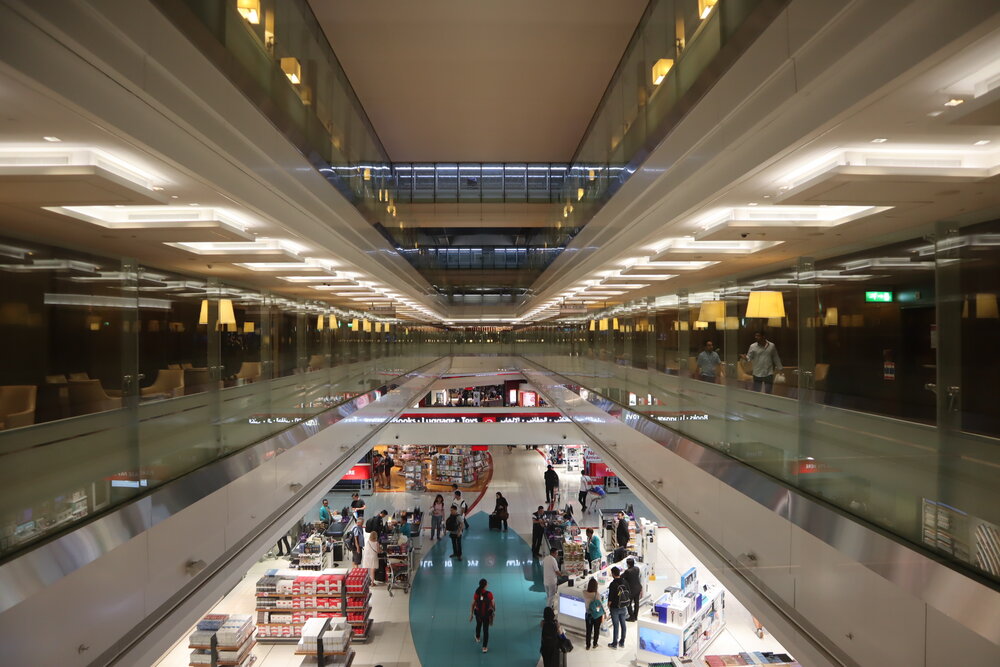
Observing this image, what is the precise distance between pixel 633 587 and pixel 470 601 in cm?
335

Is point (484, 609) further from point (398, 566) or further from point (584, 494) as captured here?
point (584, 494)

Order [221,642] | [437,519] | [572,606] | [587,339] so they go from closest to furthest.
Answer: [221,642] → [572,606] → [587,339] → [437,519]

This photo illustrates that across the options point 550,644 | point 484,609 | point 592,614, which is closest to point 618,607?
point 592,614

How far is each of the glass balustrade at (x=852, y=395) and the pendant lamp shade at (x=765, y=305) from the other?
0.02 metres

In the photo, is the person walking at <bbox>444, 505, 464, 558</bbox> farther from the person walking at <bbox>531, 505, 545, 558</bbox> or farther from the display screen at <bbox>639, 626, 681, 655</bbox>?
the display screen at <bbox>639, 626, 681, 655</bbox>

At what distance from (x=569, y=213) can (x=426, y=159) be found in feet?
20.1

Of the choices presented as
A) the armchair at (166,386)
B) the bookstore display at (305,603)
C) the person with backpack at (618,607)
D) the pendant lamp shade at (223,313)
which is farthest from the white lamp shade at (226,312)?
the person with backpack at (618,607)

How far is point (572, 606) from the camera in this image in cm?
1052

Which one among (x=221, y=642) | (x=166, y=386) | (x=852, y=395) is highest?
(x=166, y=386)

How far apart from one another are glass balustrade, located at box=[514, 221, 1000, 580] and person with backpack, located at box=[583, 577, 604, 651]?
12.7ft

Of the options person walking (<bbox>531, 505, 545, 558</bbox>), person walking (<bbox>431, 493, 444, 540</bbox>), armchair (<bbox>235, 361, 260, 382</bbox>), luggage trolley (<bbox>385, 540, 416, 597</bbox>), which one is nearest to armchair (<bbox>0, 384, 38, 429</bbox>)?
armchair (<bbox>235, 361, 260, 382</bbox>)

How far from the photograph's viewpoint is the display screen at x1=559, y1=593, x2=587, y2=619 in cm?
1047

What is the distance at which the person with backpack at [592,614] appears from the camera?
9836 mm

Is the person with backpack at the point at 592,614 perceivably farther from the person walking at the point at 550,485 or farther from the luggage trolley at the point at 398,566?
the person walking at the point at 550,485
